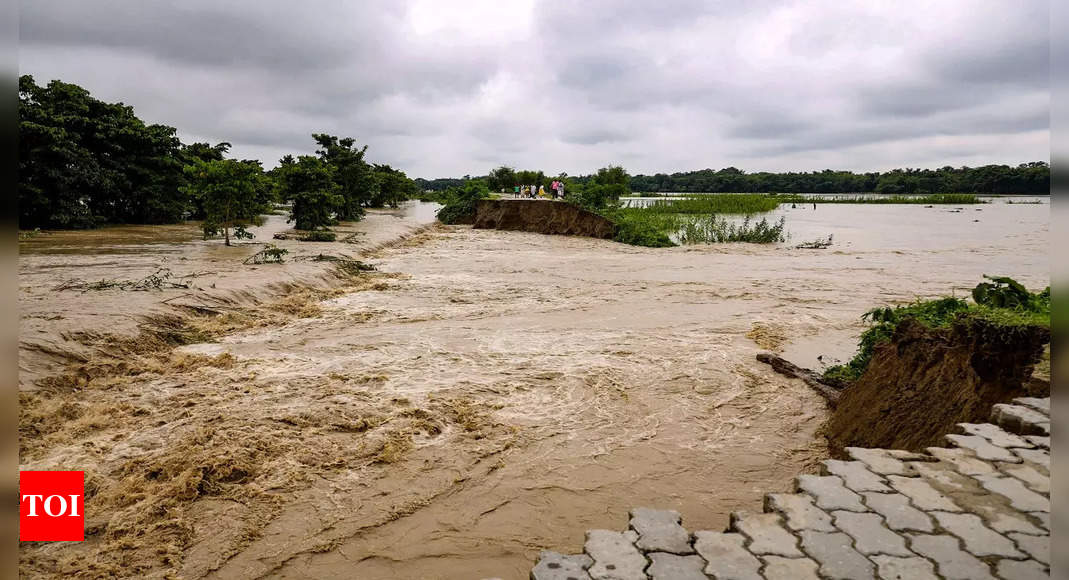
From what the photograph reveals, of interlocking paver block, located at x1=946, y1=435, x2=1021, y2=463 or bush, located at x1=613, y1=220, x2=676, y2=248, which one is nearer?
interlocking paver block, located at x1=946, y1=435, x2=1021, y2=463

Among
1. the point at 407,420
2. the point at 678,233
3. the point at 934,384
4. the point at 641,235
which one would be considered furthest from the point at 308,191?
the point at 934,384

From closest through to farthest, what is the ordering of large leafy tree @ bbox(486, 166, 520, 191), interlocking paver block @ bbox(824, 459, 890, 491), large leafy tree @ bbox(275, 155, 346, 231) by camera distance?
interlocking paver block @ bbox(824, 459, 890, 491) < large leafy tree @ bbox(275, 155, 346, 231) < large leafy tree @ bbox(486, 166, 520, 191)

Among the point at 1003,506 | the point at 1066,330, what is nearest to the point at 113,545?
the point at 1066,330

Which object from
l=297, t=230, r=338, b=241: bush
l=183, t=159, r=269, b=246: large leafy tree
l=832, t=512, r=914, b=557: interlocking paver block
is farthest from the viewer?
l=297, t=230, r=338, b=241: bush

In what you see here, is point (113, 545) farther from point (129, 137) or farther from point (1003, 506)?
point (129, 137)

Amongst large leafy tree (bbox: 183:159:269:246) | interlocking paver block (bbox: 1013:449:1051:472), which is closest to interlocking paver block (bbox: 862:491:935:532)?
interlocking paver block (bbox: 1013:449:1051:472)

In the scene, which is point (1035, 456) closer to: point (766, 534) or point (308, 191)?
point (766, 534)

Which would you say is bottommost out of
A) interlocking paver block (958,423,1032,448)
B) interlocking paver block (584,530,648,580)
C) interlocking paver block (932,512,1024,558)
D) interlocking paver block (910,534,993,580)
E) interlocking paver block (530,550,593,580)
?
interlocking paver block (530,550,593,580)

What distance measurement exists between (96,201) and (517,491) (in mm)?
21113

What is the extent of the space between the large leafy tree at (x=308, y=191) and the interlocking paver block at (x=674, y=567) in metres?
19.4

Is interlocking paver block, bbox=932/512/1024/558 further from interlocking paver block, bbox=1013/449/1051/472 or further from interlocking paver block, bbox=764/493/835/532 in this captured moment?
interlocking paver block, bbox=1013/449/1051/472

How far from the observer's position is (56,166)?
16578mm

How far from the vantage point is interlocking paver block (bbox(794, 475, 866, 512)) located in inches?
113

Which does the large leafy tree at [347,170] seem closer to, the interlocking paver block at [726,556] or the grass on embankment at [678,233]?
the grass on embankment at [678,233]
